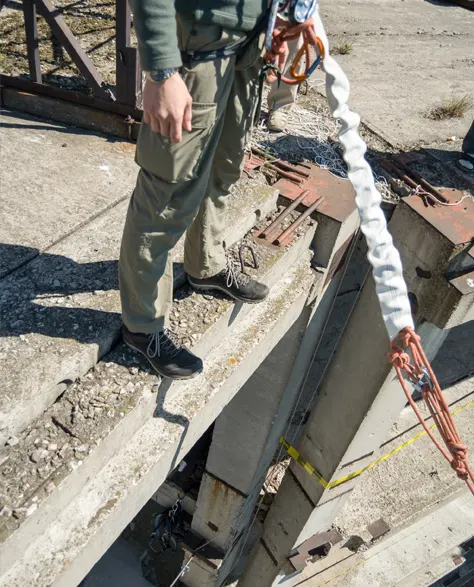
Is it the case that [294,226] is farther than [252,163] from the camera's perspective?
No

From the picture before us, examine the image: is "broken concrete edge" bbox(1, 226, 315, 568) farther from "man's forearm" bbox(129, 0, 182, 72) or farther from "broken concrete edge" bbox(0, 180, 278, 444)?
"man's forearm" bbox(129, 0, 182, 72)

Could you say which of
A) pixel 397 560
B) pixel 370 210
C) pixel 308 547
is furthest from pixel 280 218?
pixel 397 560

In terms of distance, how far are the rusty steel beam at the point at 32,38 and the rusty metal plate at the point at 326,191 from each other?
6.66ft

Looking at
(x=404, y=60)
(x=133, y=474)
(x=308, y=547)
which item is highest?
(x=404, y=60)

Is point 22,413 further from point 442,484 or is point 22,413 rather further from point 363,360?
point 442,484

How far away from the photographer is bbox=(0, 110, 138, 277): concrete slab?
351cm

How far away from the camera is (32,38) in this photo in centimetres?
444

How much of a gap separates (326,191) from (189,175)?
262cm

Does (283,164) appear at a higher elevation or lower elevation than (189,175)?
lower

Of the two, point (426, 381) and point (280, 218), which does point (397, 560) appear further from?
point (426, 381)

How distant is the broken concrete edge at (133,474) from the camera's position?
8.36 ft

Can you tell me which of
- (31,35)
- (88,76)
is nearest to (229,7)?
(88,76)

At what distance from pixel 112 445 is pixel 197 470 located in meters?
5.45

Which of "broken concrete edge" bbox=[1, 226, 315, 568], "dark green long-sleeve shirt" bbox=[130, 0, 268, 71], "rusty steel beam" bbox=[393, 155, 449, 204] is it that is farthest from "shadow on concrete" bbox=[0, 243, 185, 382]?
"rusty steel beam" bbox=[393, 155, 449, 204]
